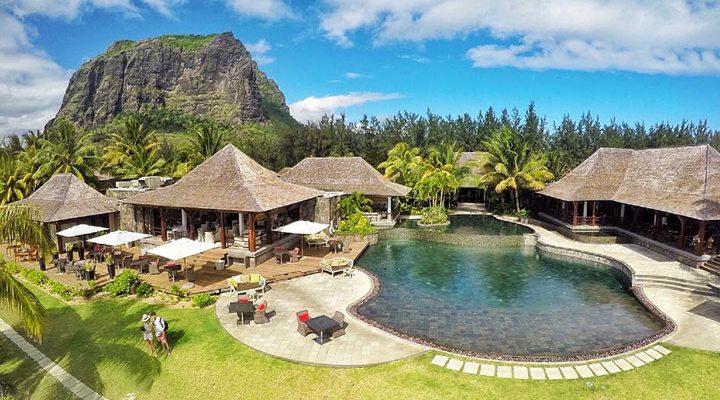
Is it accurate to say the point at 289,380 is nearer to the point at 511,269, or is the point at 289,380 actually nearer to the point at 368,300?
the point at 368,300

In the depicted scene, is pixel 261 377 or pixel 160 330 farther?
pixel 160 330

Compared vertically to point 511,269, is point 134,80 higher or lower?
higher

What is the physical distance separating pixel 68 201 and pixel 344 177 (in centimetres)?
1889

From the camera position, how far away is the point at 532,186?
32969 millimetres

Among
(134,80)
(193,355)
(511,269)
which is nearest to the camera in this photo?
(193,355)

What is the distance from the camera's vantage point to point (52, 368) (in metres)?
11.0

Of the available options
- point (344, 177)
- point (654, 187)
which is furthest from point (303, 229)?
point (654, 187)

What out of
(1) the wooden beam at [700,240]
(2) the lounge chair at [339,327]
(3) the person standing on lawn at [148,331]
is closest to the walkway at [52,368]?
(3) the person standing on lawn at [148,331]

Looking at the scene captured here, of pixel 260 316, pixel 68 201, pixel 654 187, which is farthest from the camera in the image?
pixel 654 187

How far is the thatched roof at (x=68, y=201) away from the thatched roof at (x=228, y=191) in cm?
176

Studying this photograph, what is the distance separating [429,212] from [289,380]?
79.5ft

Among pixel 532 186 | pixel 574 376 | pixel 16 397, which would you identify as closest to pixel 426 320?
pixel 574 376

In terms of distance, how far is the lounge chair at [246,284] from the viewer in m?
15.5

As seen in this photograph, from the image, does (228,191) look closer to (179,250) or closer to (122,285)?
(179,250)
